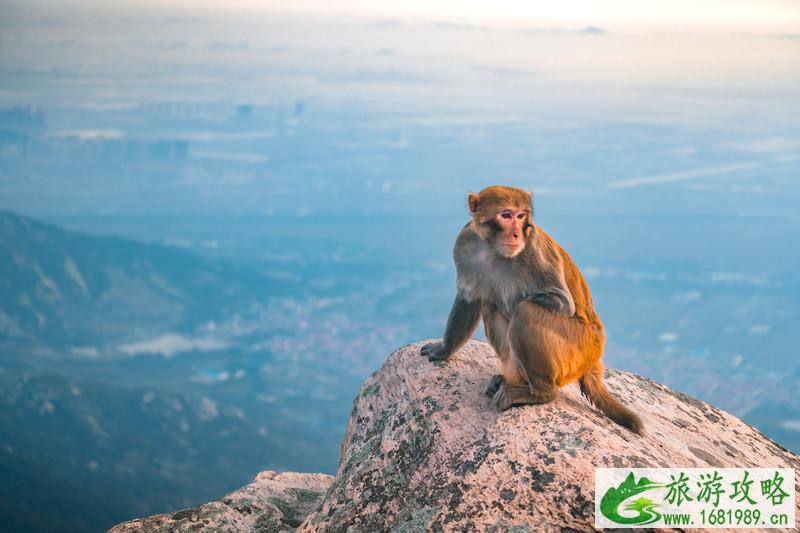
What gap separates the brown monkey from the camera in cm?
655

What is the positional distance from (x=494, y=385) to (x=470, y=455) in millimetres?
894

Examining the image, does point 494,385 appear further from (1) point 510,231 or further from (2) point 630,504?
(2) point 630,504

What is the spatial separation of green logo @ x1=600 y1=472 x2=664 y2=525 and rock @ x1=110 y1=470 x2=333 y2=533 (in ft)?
10.5

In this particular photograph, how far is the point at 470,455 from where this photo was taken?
20.4 ft

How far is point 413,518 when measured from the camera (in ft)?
20.0

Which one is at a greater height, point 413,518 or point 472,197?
point 472,197

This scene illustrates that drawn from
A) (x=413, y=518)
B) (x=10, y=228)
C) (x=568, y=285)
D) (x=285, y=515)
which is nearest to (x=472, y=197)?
(x=568, y=285)

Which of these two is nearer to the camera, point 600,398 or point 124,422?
point 600,398

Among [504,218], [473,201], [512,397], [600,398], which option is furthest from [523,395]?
[473,201]

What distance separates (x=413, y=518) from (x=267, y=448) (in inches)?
4998

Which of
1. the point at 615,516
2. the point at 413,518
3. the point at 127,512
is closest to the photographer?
the point at 615,516

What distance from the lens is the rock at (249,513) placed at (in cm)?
741

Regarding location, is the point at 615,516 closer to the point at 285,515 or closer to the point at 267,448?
the point at 285,515

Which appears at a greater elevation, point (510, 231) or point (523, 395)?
point (510, 231)
